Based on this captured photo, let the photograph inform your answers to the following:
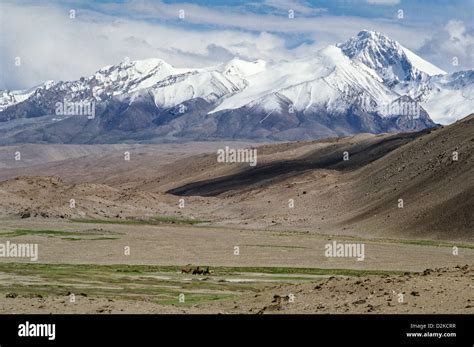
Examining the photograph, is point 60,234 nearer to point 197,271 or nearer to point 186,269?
point 186,269

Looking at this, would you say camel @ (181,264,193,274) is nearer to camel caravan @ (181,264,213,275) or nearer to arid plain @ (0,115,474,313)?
camel caravan @ (181,264,213,275)

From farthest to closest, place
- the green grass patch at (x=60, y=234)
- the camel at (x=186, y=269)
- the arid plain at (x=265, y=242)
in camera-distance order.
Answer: the green grass patch at (x=60, y=234) → the camel at (x=186, y=269) → the arid plain at (x=265, y=242)

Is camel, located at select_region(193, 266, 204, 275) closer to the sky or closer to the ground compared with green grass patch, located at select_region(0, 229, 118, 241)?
closer to the ground

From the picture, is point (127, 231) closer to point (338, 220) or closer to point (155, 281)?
point (338, 220)

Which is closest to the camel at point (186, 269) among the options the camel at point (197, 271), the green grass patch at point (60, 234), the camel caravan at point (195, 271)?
the camel caravan at point (195, 271)

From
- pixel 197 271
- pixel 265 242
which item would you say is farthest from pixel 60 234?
pixel 197 271

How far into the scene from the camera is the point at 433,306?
38.7 m

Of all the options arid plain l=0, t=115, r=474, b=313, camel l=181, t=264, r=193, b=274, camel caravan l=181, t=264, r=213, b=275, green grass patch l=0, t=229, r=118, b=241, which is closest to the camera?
arid plain l=0, t=115, r=474, b=313

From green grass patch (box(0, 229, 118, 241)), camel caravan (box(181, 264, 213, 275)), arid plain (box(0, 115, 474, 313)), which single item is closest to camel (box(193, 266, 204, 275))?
camel caravan (box(181, 264, 213, 275))

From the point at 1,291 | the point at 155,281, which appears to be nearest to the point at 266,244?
the point at 155,281

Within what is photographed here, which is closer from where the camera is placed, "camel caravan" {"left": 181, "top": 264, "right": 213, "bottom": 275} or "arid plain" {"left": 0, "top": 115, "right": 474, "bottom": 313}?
"arid plain" {"left": 0, "top": 115, "right": 474, "bottom": 313}

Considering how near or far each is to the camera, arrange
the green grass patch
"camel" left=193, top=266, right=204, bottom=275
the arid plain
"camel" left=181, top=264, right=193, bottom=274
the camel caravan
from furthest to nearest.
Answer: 1. the green grass patch
2. "camel" left=181, top=264, right=193, bottom=274
3. the camel caravan
4. "camel" left=193, top=266, right=204, bottom=275
5. the arid plain

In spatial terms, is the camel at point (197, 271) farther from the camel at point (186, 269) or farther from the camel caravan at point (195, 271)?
the camel at point (186, 269)
